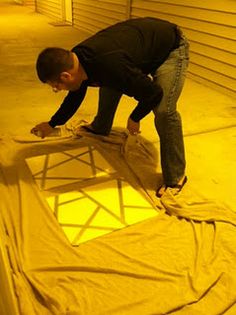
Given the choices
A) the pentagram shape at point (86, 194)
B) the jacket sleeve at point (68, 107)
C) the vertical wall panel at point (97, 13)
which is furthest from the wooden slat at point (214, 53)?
the jacket sleeve at point (68, 107)

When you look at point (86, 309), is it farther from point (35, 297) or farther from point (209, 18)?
point (209, 18)

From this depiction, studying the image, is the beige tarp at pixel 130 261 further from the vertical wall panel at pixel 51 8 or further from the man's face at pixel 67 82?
the vertical wall panel at pixel 51 8

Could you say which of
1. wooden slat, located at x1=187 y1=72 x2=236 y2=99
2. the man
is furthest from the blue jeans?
wooden slat, located at x1=187 y1=72 x2=236 y2=99

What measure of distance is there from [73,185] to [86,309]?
83cm

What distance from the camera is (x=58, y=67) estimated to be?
1.59m

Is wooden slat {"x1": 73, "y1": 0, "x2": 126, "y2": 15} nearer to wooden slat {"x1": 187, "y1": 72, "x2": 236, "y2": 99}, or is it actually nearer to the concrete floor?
the concrete floor

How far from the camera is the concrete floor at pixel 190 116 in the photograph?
2.13 m

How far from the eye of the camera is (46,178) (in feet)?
6.79

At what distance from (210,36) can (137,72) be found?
212cm

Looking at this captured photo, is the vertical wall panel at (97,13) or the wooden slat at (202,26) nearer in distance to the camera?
the wooden slat at (202,26)

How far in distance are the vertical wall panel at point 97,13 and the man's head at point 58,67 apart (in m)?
3.56

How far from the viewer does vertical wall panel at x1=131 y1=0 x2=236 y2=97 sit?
127 inches

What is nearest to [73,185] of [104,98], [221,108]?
[104,98]

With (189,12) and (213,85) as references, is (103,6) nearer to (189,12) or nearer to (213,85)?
(189,12)
